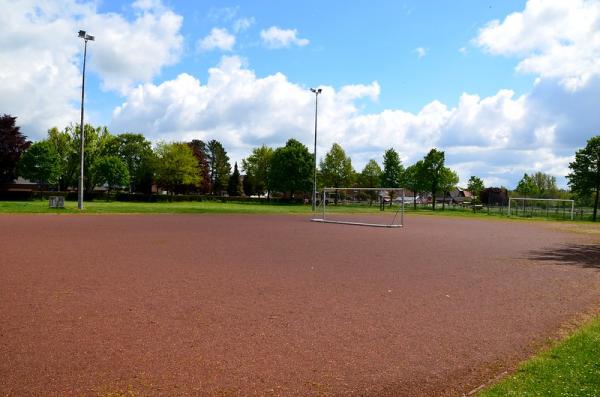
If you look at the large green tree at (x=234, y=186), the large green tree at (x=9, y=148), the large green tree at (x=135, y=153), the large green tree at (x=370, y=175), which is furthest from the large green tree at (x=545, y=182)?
the large green tree at (x=9, y=148)

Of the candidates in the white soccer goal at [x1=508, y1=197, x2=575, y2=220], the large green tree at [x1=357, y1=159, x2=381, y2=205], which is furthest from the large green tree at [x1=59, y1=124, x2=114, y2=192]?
the white soccer goal at [x1=508, y1=197, x2=575, y2=220]

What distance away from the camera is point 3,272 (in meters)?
10.2

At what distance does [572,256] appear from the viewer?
15.8 meters

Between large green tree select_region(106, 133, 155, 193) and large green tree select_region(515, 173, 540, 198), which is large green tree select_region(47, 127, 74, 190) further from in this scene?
large green tree select_region(515, 173, 540, 198)

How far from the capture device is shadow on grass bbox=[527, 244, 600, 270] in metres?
14.1

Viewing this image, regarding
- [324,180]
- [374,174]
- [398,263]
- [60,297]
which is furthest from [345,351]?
[374,174]

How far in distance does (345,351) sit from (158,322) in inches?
110

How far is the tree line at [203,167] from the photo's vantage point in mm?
63688

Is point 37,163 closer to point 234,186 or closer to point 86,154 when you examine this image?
point 86,154

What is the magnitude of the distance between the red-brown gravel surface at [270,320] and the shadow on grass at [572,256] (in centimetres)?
41

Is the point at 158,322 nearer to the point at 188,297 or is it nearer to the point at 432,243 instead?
the point at 188,297

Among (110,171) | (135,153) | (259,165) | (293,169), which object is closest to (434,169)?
(293,169)

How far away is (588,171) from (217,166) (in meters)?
83.9

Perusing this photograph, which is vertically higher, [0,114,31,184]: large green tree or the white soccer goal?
[0,114,31,184]: large green tree
